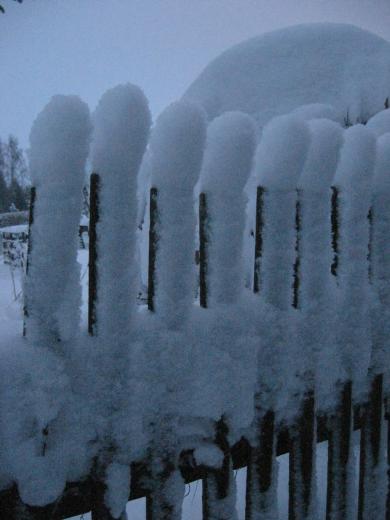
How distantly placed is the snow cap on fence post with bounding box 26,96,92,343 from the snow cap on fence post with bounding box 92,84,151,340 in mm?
60

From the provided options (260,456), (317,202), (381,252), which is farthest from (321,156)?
(260,456)

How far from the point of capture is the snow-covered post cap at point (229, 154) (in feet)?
3.87

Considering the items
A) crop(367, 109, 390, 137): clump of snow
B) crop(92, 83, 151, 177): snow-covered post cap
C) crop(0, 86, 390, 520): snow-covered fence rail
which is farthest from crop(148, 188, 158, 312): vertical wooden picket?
crop(367, 109, 390, 137): clump of snow

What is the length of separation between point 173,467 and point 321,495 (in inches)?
110

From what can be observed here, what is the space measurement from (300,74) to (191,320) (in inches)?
248

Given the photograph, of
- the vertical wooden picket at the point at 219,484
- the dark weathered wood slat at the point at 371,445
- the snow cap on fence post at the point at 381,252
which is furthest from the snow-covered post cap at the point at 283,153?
the dark weathered wood slat at the point at 371,445

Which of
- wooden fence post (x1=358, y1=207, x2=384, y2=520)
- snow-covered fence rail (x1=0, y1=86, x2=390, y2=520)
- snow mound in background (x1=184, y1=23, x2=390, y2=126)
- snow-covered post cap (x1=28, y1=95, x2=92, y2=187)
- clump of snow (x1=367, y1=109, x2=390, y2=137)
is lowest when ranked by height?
wooden fence post (x1=358, y1=207, x2=384, y2=520)

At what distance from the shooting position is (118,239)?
105 centimetres

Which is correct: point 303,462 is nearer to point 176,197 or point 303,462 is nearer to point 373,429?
point 373,429

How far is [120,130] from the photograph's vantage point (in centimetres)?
100

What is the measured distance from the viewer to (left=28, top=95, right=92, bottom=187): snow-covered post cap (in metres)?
0.93

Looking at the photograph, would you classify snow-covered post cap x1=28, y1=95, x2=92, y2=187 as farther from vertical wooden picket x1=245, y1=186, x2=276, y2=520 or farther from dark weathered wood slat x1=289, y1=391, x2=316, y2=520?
dark weathered wood slat x1=289, y1=391, x2=316, y2=520

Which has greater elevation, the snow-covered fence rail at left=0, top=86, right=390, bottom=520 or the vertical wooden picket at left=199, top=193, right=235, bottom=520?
the snow-covered fence rail at left=0, top=86, right=390, bottom=520

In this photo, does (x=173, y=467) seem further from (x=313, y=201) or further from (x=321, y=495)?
(x=321, y=495)
